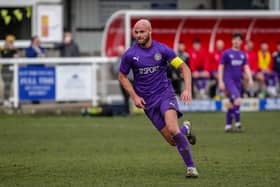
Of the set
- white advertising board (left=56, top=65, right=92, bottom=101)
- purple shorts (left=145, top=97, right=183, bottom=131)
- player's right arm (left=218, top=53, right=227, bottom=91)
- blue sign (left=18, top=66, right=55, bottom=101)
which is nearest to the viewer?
purple shorts (left=145, top=97, right=183, bottom=131)

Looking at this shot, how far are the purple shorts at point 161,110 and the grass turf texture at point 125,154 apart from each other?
0.73 metres

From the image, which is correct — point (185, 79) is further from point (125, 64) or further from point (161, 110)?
point (125, 64)

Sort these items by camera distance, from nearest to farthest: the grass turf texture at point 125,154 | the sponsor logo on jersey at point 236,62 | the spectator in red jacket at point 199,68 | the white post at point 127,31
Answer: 1. the grass turf texture at point 125,154
2. the sponsor logo on jersey at point 236,62
3. the white post at point 127,31
4. the spectator in red jacket at point 199,68

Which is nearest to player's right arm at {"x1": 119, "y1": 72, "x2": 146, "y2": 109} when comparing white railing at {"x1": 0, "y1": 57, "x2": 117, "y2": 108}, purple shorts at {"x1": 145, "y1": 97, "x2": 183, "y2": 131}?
purple shorts at {"x1": 145, "y1": 97, "x2": 183, "y2": 131}

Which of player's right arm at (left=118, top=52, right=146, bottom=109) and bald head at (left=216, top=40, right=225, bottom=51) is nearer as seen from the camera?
player's right arm at (left=118, top=52, right=146, bottom=109)

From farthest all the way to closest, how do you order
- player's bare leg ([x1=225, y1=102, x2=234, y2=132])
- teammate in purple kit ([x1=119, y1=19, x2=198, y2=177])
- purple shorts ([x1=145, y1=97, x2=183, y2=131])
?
player's bare leg ([x1=225, y1=102, x2=234, y2=132]) < purple shorts ([x1=145, y1=97, x2=183, y2=131]) < teammate in purple kit ([x1=119, y1=19, x2=198, y2=177])

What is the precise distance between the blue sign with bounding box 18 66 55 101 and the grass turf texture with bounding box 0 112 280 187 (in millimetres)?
2531

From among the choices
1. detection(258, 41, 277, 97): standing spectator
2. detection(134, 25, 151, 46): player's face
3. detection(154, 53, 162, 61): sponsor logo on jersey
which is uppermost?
detection(134, 25, 151, 46): player's face

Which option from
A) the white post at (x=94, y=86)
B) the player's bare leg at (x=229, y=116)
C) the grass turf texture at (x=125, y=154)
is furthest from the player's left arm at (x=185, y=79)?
the white post at (x=94, y=86)

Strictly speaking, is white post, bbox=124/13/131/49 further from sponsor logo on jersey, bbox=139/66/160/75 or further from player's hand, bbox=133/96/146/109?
player's hand, bbox=133/96/146/109

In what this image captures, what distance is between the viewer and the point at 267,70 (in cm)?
3319

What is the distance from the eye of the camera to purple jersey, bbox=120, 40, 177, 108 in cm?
1350

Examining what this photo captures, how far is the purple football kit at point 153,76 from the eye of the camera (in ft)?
44.3

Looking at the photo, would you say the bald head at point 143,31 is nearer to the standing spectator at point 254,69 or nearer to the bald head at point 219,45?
the bald head at point 219,45
